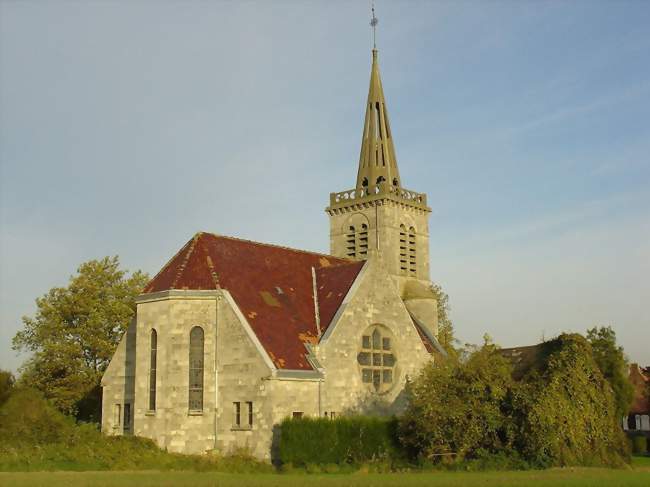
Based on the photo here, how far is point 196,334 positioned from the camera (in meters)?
38.8

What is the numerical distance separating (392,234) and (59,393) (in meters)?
24.8

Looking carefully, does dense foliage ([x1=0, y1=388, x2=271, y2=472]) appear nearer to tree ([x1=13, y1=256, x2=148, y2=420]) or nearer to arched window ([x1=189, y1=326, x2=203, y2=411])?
arched window ([x1=189, y1=326, x2=203, y2=411])

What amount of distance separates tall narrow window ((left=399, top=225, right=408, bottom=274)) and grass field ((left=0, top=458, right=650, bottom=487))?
29511 millimetres

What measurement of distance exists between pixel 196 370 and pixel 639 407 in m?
42.0

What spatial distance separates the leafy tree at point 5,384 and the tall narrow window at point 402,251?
26787mm

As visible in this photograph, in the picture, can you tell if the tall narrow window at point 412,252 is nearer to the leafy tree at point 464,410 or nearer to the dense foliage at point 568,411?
the dense foliage at point 568,411

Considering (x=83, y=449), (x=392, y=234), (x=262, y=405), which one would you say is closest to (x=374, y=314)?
(x=262, y=405)

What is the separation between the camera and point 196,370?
3831 centimetres

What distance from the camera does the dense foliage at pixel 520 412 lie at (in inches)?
1284

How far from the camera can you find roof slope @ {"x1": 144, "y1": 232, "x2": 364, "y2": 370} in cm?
3884

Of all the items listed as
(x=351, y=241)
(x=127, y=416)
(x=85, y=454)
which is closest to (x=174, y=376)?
(x=85, y=454)

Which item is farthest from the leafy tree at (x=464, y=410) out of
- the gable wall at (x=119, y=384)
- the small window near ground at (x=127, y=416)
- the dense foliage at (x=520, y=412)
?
the gable wall at (x=119, y=384)

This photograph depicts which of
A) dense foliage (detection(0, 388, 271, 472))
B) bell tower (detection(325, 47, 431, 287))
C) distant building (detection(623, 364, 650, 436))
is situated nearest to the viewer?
dense foliage (detection(0, 388, 271, 472))

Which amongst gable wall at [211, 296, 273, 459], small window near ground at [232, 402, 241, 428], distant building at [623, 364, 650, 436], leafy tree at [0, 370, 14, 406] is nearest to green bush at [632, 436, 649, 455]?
distant building at [623, 364, 650, 436]
